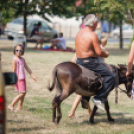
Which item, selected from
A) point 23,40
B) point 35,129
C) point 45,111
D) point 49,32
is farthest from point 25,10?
point 35,129

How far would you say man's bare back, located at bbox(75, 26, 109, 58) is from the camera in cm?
715

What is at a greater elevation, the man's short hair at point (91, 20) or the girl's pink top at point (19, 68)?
the man's short hair at point (91, 20)

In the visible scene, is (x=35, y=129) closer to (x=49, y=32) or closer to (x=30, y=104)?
(x=30, y=104)

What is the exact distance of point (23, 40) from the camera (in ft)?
82.3

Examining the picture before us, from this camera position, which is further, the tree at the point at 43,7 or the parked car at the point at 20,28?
the parked car at the point at 20,28

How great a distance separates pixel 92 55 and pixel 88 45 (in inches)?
8.2

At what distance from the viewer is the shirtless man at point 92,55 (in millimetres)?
7203

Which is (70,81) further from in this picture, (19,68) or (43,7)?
(43,7)

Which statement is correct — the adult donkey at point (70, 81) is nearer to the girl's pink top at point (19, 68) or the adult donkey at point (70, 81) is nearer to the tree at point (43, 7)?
the girl's pink top at point (19, 68)

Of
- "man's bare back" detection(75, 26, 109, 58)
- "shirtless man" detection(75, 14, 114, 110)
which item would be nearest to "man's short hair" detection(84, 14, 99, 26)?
"shirtless man" detection(75, 14, 114, 110)

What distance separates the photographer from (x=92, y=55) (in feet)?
23.8

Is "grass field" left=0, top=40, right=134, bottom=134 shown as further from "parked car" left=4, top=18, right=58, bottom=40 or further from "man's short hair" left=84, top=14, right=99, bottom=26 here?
"parked car" left=4, top=18, right=58, bottom=40

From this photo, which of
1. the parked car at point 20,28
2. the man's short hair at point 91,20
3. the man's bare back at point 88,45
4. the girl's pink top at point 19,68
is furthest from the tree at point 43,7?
the man's bare back at point 88,45

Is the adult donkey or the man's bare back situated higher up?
the man's bare back
